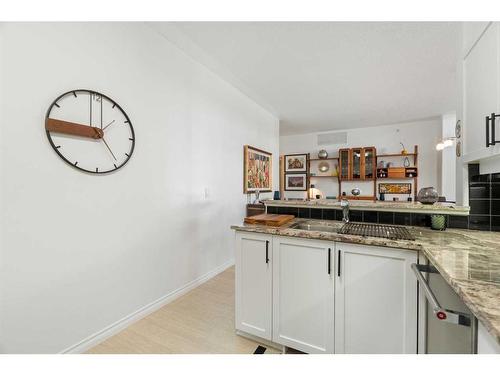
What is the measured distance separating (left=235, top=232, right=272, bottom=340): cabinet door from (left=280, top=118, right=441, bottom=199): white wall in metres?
4.72

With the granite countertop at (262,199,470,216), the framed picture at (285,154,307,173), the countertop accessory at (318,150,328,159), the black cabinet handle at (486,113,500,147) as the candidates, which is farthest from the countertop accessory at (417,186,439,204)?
the framed picture at (285,154,307,173)

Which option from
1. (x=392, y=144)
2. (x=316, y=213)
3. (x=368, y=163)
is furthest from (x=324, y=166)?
(x=316, y=213)

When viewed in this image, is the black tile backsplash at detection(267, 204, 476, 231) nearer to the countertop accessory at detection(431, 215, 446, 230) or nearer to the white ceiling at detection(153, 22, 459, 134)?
the countertop accessory at detection(431, 215, 446, 230)

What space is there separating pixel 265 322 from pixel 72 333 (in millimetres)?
1345

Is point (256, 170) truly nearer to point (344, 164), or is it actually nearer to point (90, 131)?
point (90, 131)

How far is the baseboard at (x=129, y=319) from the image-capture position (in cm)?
160

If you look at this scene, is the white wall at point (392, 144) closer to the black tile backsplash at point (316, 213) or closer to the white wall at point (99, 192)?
the white wall at point (99, 192)

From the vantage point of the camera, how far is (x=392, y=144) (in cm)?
549

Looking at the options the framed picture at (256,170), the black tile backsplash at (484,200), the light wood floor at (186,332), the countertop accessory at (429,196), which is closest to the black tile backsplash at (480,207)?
the black tile backsplash at (484,200)

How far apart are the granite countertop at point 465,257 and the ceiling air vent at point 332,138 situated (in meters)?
4.71

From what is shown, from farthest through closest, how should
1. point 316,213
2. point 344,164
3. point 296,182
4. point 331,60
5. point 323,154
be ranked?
point 296,182 → point 323,154 → point 344,164 → point 331,60 → point 316,213

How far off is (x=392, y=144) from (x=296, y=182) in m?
2.48

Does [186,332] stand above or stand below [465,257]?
below

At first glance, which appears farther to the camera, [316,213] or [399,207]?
[316,213]
